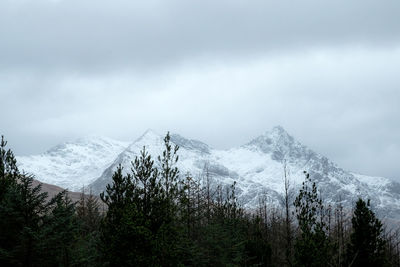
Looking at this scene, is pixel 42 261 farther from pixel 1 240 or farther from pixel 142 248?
pixel 142 248

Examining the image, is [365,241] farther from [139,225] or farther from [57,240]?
[57,240]

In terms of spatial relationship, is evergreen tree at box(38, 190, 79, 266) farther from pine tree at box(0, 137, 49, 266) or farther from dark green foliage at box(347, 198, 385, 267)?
dark green foliage at box(347, 198, 385, 267)

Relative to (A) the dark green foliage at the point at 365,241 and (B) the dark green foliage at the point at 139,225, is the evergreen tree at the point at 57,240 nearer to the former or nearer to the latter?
(B) the dark green foliage at the point at 139,225

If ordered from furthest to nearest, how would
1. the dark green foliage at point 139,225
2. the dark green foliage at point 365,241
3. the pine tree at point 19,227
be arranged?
the dark green foliage at point 365,241
the dark green foliage at point 139,225
the pine tree at point 19,227

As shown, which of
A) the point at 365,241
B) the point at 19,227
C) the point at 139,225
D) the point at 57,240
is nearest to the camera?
the point at 57,240

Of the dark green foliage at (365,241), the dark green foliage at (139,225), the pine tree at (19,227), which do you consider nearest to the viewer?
the pine tree at (19,227)

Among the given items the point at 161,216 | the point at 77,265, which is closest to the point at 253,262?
the point at 161,216

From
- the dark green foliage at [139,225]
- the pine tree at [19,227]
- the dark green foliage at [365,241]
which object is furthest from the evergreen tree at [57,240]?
the dark green foliage at [365,241]

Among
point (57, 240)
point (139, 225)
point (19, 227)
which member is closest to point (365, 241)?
point (139, 225)

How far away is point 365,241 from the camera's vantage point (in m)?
29.2

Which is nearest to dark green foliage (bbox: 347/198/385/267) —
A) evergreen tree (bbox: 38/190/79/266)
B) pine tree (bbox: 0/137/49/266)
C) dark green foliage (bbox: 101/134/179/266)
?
dark green foliage (bbox: 101/134/179/266)

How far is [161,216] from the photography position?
78.7 feet

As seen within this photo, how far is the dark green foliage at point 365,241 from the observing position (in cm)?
2897

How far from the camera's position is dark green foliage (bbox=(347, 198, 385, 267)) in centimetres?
2897
